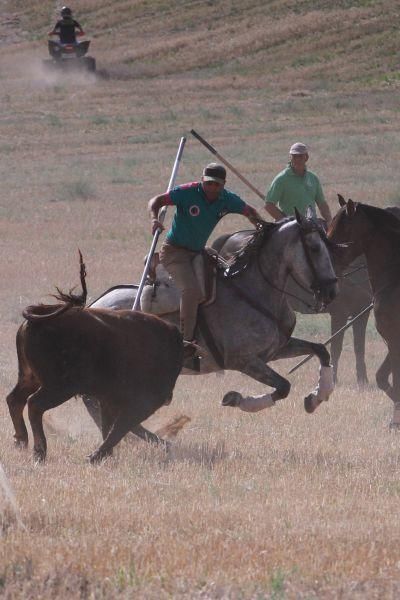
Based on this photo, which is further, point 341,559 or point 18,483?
point 18,483

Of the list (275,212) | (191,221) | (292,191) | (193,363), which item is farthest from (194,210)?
Result: (292,191)

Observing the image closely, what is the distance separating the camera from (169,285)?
11.5 meters

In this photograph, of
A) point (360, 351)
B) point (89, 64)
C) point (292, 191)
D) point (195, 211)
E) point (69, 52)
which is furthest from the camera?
point (69, 52)

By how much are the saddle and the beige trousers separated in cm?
4

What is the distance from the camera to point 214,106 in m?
52.7

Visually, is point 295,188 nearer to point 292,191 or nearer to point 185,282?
point 292,191

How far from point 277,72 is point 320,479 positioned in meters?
58.9

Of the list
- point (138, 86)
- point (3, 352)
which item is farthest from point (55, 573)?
point (138, 86)

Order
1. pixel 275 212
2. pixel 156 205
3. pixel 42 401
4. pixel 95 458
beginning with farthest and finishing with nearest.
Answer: pixel 275 212, pixel 156 205, pixel 95 458, pixel 42 401

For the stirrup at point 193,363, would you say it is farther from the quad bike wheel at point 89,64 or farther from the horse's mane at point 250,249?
the quad bike wheel at point 89,64

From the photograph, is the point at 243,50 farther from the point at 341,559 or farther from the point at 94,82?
the point at 341,559

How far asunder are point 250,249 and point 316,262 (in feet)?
1.86

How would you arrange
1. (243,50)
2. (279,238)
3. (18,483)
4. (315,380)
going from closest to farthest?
1. (18,483)
2. (279,238)
3. (315,380)
4. (243,50)

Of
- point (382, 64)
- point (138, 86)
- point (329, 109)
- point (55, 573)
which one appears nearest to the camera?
point (55, 573)
